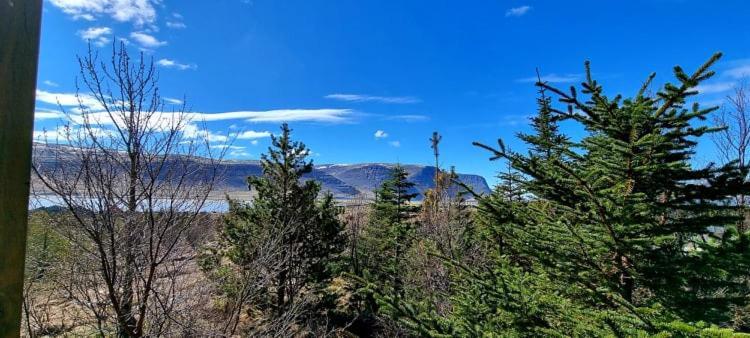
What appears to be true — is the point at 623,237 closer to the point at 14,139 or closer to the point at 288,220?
the point at 14,139

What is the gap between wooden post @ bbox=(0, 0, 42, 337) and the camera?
0.90 meters

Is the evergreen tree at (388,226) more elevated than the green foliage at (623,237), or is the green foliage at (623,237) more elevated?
the green foliage at (623,237)

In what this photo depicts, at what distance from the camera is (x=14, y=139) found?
3.01 feet

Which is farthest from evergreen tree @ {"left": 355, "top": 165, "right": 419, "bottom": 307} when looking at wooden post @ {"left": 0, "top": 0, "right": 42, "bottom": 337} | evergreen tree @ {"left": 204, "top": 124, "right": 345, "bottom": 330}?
wooden post @ {"left": 0, "top": 0, "right": 42, "bottom": 337}

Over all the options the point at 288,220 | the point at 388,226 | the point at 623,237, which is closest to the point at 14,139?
the point at 623,237

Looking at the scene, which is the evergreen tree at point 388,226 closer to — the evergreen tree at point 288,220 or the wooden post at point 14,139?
the evergreen tree at point 288,220

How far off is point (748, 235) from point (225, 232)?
15862 mm

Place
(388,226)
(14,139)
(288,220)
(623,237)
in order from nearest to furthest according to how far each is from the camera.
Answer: (14,139) < (623,237) < (288,220) < (388,226)

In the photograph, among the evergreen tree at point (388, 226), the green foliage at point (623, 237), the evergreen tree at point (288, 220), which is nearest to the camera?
the green foliage at point (623, 237)

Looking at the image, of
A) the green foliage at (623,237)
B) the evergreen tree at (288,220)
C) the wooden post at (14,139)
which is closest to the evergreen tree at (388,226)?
the evergreen tree at (288,220)

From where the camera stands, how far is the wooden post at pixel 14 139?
2.94ft

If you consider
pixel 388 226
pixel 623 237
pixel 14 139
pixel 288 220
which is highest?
pixel 14 139

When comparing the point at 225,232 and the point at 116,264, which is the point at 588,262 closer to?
the point at 116,264

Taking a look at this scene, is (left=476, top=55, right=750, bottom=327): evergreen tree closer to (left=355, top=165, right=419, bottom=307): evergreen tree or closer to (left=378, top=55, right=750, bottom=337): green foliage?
(left=378, top=55, right=750, bottom=337): green foliage
